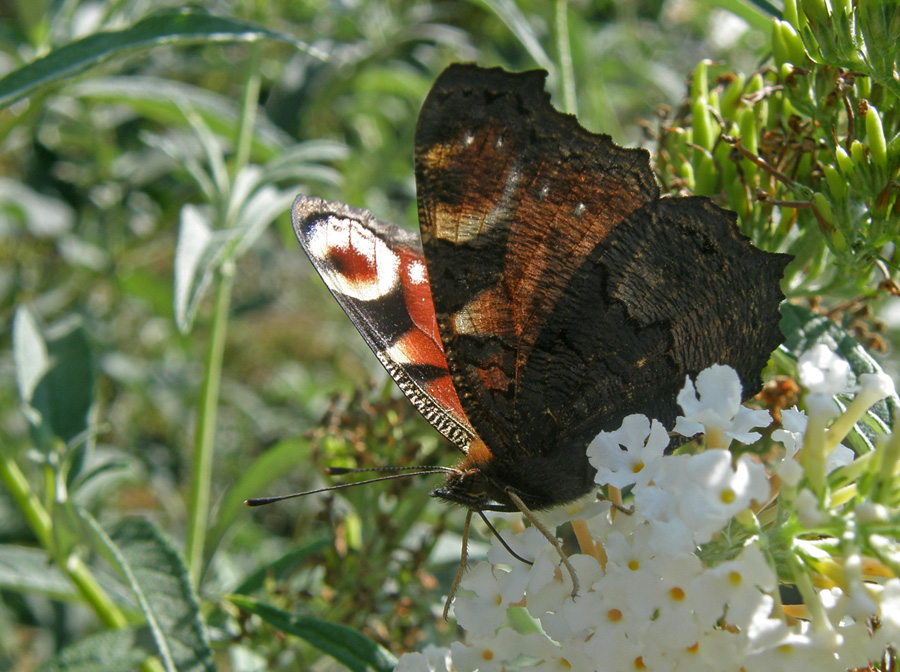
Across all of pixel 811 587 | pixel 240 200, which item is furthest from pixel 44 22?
pixel 811 587

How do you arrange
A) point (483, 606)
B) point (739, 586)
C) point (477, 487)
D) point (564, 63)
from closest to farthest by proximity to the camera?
1. point (739, 586)
2. point (483, 606)
3. point (477, 487)
4. point (564, 63)

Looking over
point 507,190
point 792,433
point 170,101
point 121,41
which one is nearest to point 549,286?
point 507,190

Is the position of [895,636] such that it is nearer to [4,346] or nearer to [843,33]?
[843,33]

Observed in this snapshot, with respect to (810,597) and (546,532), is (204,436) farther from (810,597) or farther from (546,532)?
(810,597)

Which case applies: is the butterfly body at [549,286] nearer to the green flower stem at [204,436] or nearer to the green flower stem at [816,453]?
the green flower stem at [816,453]

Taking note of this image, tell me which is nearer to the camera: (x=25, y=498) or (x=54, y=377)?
(x=25, y=498)

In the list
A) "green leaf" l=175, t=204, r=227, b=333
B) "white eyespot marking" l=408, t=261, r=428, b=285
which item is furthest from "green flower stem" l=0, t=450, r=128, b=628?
"white eyespot marking" l=408, t=261, r=428, b=285

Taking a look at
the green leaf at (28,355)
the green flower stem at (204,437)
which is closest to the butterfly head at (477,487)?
the green flower stem at (204,437)
